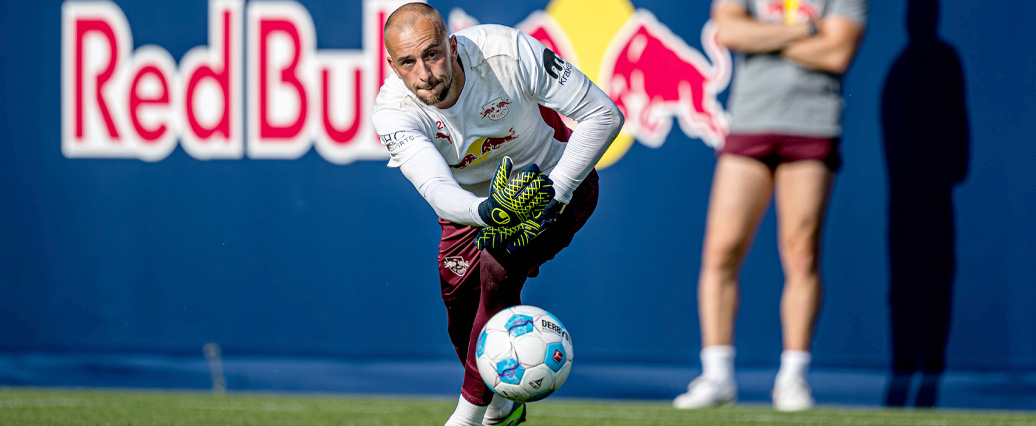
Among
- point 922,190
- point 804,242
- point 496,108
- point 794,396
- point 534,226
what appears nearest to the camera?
point 534,226

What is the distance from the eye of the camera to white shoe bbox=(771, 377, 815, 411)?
204 inches

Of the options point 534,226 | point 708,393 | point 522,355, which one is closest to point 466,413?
point 522,355

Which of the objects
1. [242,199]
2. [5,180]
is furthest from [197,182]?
[5,180]

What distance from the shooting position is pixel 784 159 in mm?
5367

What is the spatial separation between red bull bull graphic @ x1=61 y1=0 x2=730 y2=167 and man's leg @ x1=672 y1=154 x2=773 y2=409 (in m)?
0.58

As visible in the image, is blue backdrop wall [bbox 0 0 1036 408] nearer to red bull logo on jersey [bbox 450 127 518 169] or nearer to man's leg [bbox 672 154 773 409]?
man's leg [bbox 672 154 773 409]

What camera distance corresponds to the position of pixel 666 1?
5.95 m

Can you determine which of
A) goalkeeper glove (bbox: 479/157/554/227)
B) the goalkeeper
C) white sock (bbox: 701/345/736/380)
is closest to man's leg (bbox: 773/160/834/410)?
white sock (bbox: 701/345/736/380)

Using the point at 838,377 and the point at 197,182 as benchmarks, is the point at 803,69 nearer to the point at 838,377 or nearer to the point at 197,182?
the point at 838,377

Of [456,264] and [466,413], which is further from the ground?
[456,264]

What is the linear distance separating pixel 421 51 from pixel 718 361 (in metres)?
2.45

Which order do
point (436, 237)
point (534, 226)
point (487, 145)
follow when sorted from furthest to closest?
point (436, 237)
point (487, 145)
point (534, 226)

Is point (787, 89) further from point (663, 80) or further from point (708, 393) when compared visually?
point (708, 393)

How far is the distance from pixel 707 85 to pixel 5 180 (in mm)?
3972
